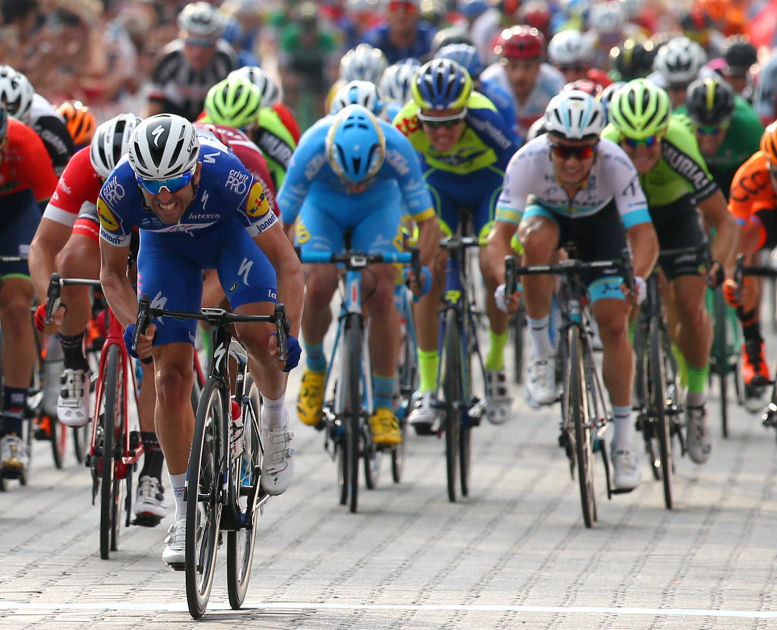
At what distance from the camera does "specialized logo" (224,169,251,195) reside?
708 cm

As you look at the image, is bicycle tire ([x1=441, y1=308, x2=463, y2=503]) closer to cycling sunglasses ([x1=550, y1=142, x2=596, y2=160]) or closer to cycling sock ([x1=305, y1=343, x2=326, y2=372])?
cycling sock ([x1=305, y1=343, x2=326, y2=372])

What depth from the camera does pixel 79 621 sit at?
6.83 metres

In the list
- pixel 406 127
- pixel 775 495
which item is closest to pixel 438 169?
pixel 406 127

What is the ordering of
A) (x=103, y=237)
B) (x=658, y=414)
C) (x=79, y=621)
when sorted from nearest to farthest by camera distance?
(x=79, y=621) < (x=103, y=237) < (x=658, y=414)

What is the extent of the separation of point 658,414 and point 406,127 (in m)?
2.57

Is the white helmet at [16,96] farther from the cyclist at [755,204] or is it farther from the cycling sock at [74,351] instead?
the cyclist at [755,204]

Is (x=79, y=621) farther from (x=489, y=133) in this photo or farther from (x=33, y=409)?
(x=489, y=133)

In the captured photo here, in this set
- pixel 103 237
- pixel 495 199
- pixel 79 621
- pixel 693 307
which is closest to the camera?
pixel 79 621

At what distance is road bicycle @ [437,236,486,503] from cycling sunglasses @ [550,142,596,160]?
1078 mm

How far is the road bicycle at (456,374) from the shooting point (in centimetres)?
984

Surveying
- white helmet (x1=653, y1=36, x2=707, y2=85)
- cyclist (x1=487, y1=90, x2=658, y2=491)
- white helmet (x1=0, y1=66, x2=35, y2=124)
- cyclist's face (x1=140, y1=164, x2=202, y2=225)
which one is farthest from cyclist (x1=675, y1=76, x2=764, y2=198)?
cyclist's face (x1=140, y1=164, x2=202, y2=225)

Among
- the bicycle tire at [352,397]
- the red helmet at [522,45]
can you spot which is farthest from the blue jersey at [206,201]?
the red helmet at [522,45]

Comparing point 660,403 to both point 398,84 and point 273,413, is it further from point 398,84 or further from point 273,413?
point 398,84

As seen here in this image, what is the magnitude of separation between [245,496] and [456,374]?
109 inches
